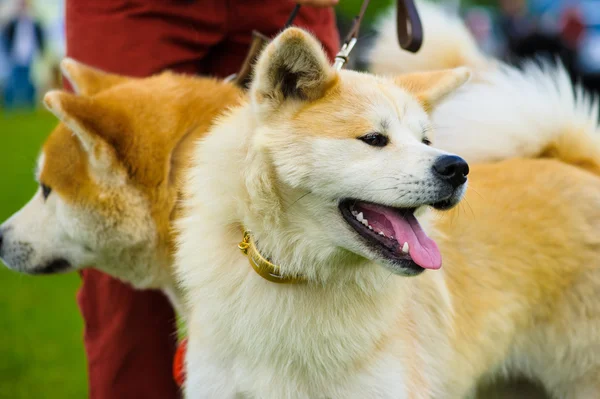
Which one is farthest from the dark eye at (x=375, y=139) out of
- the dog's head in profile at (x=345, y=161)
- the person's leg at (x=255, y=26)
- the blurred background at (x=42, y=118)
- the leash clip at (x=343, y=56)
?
the blurred background at (x=42, y=118)

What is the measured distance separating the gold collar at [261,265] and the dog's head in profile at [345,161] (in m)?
0.14

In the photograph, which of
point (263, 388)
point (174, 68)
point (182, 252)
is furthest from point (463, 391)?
point (174, 68)

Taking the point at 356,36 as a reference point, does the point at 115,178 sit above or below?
below

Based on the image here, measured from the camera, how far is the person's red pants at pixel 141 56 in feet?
10.2

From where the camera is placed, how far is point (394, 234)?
2213 millimetres

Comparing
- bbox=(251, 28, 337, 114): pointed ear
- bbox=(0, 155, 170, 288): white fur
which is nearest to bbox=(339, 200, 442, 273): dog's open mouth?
bbox=(251, 28, 337, 114): pointed ear

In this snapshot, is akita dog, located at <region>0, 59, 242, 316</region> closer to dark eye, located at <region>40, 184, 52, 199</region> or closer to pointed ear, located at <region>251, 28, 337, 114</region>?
dark eye, located at <region>40, 184, 52, 199</region>

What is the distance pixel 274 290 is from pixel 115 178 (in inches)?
34.3

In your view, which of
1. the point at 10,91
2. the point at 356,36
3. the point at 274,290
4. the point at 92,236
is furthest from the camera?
the point at 10,91

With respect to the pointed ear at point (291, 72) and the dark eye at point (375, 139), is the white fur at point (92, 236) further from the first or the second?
the dark eye at point (375, 139)

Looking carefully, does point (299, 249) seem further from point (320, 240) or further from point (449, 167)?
point (449, 167)

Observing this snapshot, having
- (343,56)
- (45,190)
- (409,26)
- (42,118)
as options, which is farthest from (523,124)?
(42,118)

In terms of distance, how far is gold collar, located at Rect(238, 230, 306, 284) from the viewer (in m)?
2.30

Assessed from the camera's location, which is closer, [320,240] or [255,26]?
[320,240]
